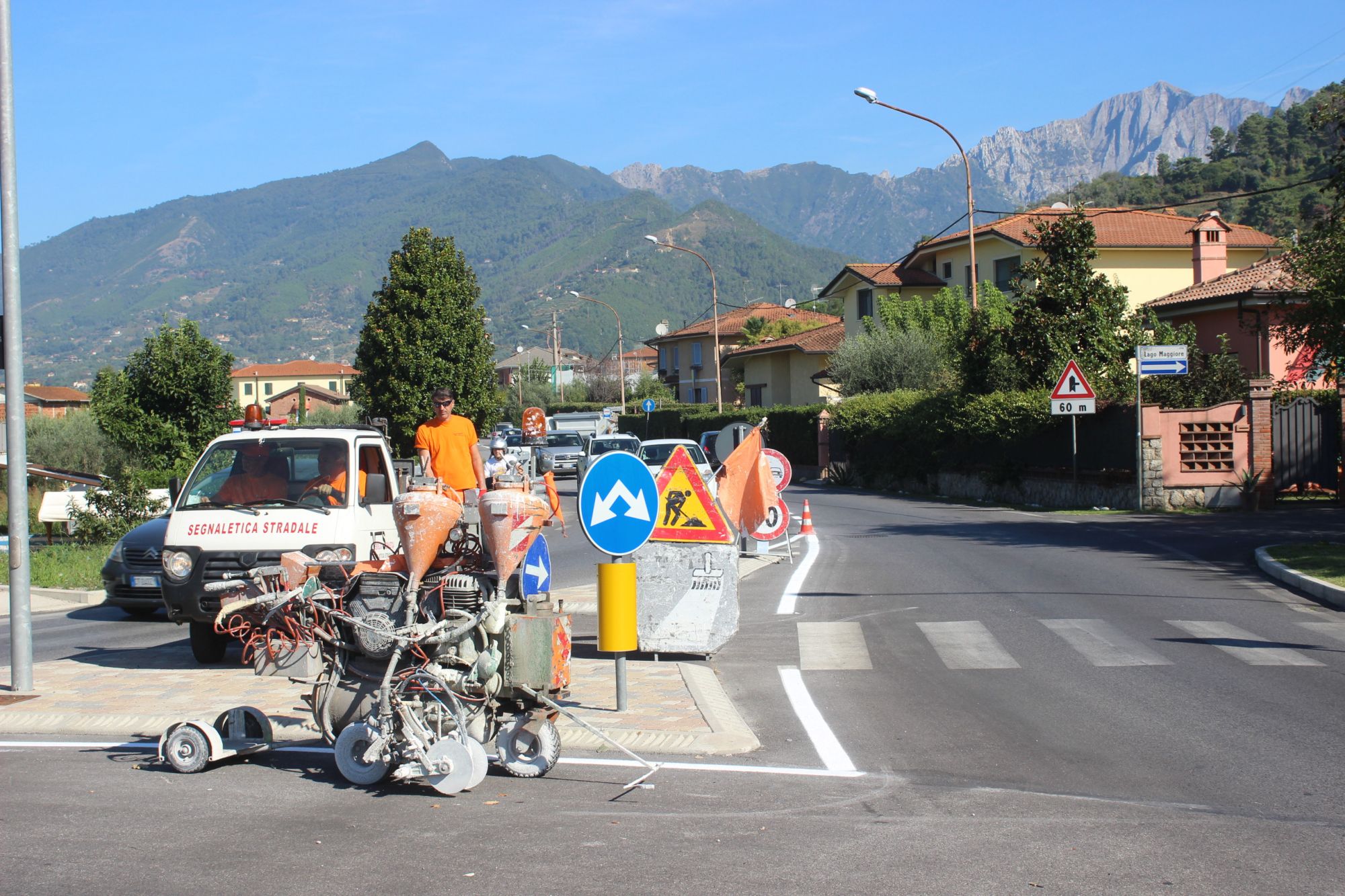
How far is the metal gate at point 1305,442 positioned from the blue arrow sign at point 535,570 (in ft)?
72.4

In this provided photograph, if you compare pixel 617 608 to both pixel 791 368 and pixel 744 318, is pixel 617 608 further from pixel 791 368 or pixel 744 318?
pixel 744 318

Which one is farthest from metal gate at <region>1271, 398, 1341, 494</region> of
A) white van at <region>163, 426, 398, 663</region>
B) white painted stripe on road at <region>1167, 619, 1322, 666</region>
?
white van at <region>163, 426, 398, 663</region>

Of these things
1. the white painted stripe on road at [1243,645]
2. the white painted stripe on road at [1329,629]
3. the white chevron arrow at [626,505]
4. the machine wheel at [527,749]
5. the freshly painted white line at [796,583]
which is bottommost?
the white painted stripe on road at [1329,629]

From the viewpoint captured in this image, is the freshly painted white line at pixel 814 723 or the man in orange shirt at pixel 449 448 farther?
the man in orange shirt at pixel 449 448

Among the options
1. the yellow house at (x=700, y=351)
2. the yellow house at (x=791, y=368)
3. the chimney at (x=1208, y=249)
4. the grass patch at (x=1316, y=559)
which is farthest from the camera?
the yellow house at (x=700, y=351)

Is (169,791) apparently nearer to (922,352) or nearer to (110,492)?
(110,492)

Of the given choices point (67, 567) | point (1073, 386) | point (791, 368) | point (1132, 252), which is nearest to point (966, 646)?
point (67, 567)

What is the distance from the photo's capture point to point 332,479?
10.8 metres

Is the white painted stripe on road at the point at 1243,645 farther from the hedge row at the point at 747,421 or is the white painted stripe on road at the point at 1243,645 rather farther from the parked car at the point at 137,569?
the hedge row at the point at 747,421

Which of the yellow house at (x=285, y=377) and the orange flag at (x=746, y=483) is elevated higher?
the yellow house at (x=285, y=377)

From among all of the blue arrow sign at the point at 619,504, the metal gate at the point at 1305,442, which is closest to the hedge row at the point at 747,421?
the metal gate at the point at 1305,442

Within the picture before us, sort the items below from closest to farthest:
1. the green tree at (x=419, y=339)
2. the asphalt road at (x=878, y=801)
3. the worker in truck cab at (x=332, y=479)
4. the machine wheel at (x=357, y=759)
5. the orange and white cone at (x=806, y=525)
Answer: the asphalt road at (x=878, y=801)
the machine wheel at (x=357, y=759)
the worker in truck cab at (x=332, y=479)
the orange and white cone at (x=806, y=525)
the green tree at (x=419, y=339)

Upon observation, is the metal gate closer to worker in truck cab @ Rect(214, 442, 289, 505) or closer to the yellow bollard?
the yellow bollard

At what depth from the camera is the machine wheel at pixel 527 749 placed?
6.42 metres
